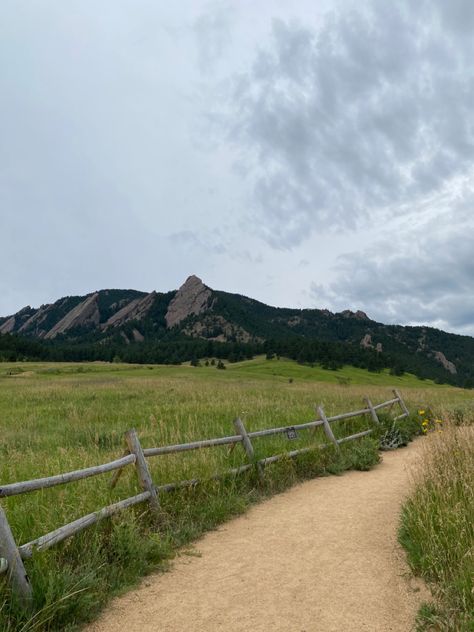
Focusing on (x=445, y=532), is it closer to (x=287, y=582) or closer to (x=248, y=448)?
(x=287, y=582)

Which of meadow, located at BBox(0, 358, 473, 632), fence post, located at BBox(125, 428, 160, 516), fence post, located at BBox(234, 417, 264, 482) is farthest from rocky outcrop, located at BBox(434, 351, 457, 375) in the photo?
fence post, located at BBox(125, 428, 160, 516)

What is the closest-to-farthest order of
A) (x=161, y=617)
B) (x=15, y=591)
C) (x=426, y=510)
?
1. (x=15, y=591)
2. (x=161, y=617)
3. (x=426, y=510)

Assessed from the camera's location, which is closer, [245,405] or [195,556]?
[195,556]

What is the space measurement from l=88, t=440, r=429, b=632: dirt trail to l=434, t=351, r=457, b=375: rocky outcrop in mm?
185409

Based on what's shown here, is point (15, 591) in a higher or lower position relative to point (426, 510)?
lower

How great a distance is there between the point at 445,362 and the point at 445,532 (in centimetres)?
19859

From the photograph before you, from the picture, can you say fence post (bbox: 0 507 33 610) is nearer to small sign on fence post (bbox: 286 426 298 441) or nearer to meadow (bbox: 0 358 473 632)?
meadow (bbox: 0 358 473 632)

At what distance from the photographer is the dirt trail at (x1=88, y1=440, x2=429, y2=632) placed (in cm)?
414

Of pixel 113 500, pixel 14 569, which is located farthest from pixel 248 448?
pixel 14 569

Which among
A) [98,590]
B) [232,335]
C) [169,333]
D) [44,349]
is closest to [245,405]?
[98,590]

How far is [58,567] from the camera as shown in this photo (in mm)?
4379

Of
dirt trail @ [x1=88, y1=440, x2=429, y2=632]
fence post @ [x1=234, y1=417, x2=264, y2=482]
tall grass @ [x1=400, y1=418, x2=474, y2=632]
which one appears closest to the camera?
tall grass @ [x1=400, y1=418, x2=474, y2=632]

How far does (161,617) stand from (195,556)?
4.77 ft

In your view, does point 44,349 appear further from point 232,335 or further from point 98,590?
point 98,590
